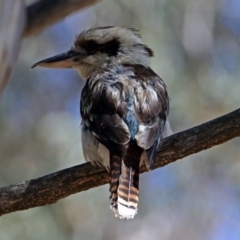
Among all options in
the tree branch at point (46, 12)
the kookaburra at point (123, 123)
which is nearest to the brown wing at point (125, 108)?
the kookaburra at point (123, 123)

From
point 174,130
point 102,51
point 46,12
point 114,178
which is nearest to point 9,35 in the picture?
point 46,12

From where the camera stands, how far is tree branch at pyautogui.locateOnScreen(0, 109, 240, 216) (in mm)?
2682

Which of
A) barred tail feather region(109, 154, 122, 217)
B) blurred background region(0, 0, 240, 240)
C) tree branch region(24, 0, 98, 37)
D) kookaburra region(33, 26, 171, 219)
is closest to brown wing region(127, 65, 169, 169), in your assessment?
kookaburra region(33, 26, 171, 219)

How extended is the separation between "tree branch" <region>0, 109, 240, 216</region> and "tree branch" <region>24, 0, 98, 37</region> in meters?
0.63

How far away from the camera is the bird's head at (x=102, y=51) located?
365 centimetres

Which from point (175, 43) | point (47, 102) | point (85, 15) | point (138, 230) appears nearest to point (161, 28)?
point (175, 43)

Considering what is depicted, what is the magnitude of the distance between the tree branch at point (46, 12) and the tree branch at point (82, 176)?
24.6 inches

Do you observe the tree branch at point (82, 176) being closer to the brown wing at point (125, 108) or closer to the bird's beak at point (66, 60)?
the brown wing at point (125, 108)

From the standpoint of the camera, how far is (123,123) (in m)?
2.75

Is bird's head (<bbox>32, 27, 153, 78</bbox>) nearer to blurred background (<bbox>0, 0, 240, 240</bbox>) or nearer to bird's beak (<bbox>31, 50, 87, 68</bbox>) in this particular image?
bird's beak (<bbox>31, 50, 87, 68</bbox>)

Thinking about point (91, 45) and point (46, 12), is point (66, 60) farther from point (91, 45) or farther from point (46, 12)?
point (46, 12)

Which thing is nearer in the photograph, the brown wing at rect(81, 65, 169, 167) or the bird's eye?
the brown wing at rect(81, 65, 169, 167)

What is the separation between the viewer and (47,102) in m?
6.69

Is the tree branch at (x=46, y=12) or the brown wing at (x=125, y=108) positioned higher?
the tree branch at (x=46, y=12)
